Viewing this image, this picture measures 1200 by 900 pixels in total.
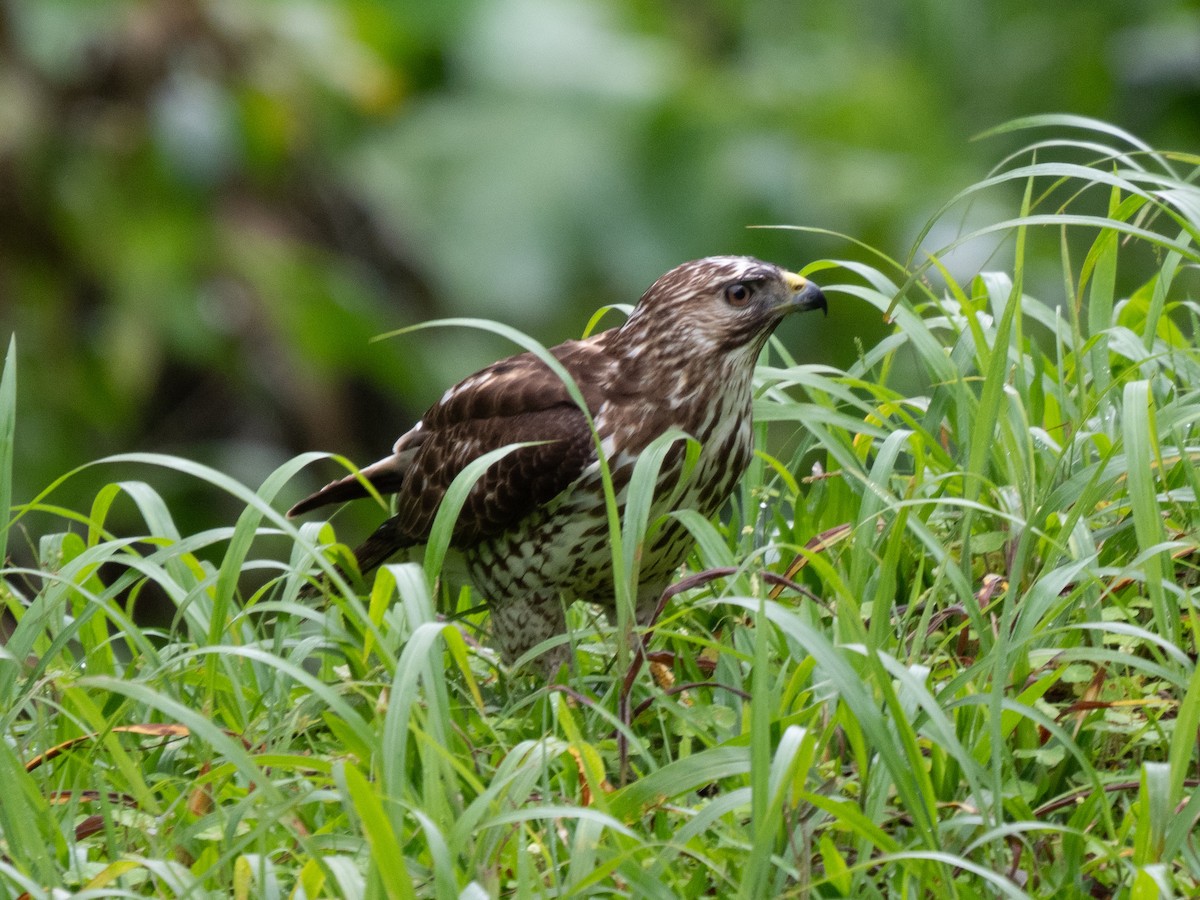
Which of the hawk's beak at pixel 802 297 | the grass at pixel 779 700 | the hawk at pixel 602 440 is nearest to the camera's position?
the grass at pixel 779 700

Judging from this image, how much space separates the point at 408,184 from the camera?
7.57 meters

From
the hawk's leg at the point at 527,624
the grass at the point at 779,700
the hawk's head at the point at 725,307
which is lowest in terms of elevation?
the hawk's leg at the point at 527,624

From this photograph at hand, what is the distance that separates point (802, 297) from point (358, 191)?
4403 mm

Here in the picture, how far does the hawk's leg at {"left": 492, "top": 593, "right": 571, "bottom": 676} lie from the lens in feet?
10.7

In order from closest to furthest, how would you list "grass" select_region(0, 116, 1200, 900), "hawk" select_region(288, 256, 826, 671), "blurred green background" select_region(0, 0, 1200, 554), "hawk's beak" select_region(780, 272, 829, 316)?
"grass" select_region(0, 116, 1200, 900) < "hawk" select_region(288, 256, 826, 671) < "hawk's beak" select_region(780, 272, 829, 316) < "blurred green background" select_region(0, 0, 1200, 554)

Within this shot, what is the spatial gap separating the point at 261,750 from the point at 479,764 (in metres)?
0.37

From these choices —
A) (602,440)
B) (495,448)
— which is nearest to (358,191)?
(495,448)

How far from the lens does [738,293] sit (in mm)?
3363

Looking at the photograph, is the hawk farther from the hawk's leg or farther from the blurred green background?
the blurred green background

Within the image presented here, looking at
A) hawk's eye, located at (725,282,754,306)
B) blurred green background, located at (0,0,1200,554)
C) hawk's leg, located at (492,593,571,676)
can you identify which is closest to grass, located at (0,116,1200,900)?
hawk's leg, located at (492,593,571,676)

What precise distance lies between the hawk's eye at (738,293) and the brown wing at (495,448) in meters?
0.27

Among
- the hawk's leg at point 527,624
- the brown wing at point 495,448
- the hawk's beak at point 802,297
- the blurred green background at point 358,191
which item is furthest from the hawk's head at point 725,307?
the blurred green background at point 358,191

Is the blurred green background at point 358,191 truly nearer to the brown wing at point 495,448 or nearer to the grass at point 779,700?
the brown wing at point 495,448

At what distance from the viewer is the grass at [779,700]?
2197 millimetres
